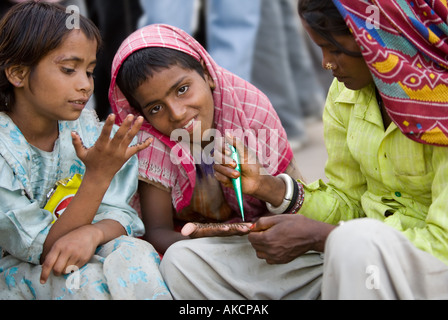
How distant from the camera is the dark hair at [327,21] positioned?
2.00 metres

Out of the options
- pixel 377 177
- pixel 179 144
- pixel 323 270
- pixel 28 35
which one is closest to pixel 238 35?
pixel 179 144

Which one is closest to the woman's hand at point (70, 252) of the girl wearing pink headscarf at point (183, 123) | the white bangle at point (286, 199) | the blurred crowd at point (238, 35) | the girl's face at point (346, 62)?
the girl wearing pink headscarf at point (183, 123)

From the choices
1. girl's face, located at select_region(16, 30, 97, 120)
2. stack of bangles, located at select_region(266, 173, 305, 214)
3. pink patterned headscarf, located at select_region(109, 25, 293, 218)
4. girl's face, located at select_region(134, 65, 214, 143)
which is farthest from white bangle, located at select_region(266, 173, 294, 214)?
girl's face, located at select_region(16, 30, 97, 120)

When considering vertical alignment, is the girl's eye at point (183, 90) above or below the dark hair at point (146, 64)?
below

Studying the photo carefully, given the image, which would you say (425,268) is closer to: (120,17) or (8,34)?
(8,34)

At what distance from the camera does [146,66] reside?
2383 mm

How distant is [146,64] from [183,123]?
0.24 m

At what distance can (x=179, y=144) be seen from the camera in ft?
8.20

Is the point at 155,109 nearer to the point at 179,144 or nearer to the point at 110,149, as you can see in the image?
the point at 179,144

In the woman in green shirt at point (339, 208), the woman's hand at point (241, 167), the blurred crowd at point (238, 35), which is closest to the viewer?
the woman in green shirt at point (339, 208)

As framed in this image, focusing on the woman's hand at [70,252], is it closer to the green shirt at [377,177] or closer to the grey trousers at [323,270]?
the grey trousers at [323,270]

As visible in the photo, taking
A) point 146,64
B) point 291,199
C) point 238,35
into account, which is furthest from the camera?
point 238,35

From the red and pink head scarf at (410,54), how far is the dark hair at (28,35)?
38.0 inches

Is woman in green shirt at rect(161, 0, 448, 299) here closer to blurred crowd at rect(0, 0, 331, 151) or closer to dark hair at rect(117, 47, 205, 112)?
dark hair at rect(117, 47, 205, 112)
